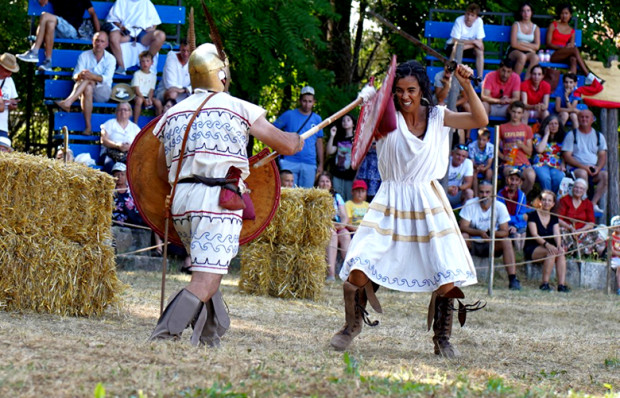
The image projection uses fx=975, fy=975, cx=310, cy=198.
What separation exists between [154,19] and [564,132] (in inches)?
249

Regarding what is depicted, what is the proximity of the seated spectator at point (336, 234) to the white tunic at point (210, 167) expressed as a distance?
5664 millimetres

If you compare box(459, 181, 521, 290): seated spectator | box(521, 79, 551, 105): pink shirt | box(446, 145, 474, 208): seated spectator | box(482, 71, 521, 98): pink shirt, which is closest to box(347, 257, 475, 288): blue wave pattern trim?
box(459, 181, 521, 290): seated spectator

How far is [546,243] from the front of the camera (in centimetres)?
1215

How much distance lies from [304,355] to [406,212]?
110cm

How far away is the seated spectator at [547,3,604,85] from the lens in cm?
1546

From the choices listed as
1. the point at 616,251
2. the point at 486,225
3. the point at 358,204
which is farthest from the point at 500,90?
the point at 358,204

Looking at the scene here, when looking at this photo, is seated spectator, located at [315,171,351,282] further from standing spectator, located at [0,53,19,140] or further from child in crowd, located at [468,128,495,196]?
standing spectator, located at [0,53,19,140]

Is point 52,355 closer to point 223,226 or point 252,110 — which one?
point 223,226

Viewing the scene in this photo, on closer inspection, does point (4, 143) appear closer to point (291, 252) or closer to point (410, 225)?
point (291, 252)

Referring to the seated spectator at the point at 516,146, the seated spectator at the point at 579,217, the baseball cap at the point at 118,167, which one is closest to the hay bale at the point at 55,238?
the baseball cap at the point at 118,167

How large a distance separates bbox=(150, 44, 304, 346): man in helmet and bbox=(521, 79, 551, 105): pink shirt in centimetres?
993

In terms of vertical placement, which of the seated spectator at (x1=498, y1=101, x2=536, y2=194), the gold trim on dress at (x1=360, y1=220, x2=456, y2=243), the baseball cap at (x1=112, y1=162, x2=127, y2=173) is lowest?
the gold trim on dress at (x1=360, y1=220, x2=456, y2=243)

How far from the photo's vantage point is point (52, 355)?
15.3 feet

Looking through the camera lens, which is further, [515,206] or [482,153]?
[482,153]
